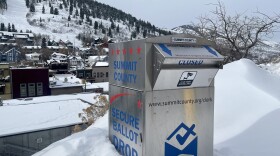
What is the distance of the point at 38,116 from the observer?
1967 centimetres

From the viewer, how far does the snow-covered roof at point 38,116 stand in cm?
1780

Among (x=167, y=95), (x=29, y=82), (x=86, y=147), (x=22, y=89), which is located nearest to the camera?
(x=167, y=95)

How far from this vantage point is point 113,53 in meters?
4.09

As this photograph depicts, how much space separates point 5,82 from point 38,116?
15.9 meters

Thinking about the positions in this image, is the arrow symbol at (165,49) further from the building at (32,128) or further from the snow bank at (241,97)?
the building at (32,128)

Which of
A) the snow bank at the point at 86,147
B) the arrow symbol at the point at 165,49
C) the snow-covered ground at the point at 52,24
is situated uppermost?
the snow-covered ground at the point at 52,24

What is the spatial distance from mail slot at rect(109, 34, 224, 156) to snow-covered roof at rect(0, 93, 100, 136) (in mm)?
15354

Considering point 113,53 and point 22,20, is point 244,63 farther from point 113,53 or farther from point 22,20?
point 22,20

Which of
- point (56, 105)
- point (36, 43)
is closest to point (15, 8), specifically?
point (36, 43)

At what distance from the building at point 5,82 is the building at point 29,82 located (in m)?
0.51

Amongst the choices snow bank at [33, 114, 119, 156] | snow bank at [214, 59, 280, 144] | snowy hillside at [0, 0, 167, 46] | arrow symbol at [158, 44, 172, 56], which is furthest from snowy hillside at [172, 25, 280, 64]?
snowy hillside at [0, 0, 167, 46]

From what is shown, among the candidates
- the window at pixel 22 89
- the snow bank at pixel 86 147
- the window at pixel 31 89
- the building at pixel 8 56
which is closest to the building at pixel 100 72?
the building at pixel 8 56

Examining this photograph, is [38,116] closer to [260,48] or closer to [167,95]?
[260,48]

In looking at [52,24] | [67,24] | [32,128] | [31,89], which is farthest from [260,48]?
[52,24]
